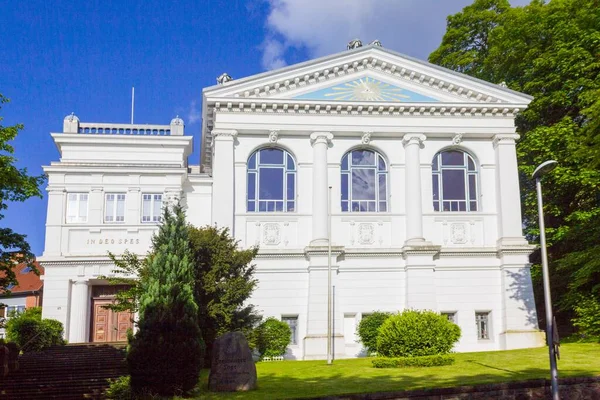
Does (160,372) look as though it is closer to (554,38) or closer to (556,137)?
(556,137)

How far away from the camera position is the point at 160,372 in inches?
733

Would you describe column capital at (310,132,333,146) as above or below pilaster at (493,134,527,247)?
above

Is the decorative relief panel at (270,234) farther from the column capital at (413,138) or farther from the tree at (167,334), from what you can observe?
the tree at (167,334)

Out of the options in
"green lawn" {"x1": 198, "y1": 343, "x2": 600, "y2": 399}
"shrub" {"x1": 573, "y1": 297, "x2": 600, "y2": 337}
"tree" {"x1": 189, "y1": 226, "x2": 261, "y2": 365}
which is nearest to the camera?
"green lawn" {"x1": 198, "y1": 343, "x2": 600, "y2": 399}

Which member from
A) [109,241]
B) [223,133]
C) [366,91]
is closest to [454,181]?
[366,91]

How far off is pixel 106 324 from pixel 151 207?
6.02 metres

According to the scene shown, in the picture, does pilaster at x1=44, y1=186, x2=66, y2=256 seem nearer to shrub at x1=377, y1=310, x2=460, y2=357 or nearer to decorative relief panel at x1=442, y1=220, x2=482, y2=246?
shrub at x1=377, y1=310, x2=460, y2=357

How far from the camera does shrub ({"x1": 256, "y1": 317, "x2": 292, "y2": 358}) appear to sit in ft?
97.8

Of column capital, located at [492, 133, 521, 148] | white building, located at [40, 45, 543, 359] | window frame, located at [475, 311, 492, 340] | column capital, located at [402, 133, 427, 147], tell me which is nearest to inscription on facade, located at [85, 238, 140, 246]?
white building, located at [40, 45, 543, 359]

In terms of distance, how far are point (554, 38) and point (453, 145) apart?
26.2 ft

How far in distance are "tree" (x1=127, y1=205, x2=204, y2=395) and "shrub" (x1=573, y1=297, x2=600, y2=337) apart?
18.6 meters

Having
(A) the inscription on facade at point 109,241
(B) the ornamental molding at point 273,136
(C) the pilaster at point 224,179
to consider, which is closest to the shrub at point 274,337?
(C) the pilaster at point 224,179

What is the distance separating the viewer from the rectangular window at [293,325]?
104ft

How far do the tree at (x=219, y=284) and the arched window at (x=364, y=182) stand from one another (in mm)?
7624
